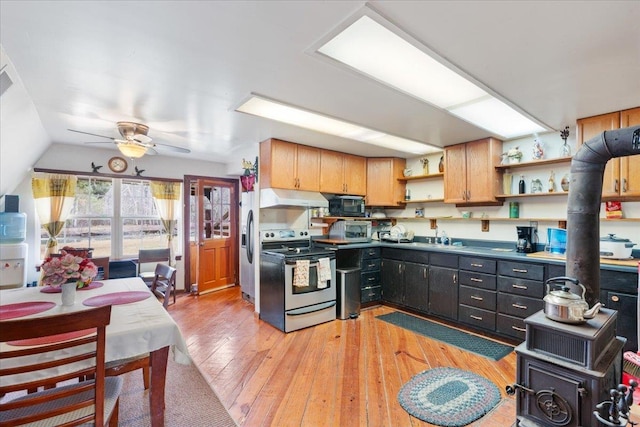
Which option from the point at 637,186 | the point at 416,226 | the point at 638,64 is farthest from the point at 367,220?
the point at 638,64

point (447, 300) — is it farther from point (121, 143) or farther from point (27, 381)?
point (121, 143)

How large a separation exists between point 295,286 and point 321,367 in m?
1.04

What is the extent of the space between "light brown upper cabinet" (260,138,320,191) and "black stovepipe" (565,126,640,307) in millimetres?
2889

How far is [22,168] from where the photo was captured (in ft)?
12.1

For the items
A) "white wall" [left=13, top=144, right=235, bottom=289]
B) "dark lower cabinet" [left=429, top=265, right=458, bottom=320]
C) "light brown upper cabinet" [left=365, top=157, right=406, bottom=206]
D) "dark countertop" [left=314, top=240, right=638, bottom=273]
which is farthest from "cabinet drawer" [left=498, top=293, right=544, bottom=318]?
"white wall" [left=13, top=144, right=235, bottom=289]

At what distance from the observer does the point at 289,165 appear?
387 cm

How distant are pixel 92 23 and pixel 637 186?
4236mm

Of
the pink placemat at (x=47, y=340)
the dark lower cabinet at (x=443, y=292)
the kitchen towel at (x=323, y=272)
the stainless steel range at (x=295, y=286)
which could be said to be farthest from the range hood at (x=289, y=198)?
the pink placemat at (x=47, y=340)

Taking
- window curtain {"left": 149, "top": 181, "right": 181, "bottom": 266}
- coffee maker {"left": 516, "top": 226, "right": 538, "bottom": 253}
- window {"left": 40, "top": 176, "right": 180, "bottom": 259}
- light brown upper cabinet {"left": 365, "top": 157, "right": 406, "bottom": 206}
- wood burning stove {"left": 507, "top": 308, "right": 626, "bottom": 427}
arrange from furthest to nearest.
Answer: window curtain {"left": 149, "top": 181, "right": 181, "bottom": 266} → light brown upper cabinet {"left": 365, "top": 157, "right": 406, "bottom": 206} → window {"left": 40, "top": 176, "right": 180, "bottom": 259} → coffee maker {"left": 516, "top": 226, "right": 538, "bottom": 253} → wood burning stove {"left": 507, "top": 308, "right": 626, "bottom": 427}

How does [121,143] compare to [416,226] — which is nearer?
[121,143]

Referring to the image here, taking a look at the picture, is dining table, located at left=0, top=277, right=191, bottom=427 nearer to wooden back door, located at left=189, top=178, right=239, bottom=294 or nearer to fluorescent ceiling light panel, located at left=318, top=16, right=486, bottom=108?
fluorescent ceiling light panel, located at left=318, top=16, right=486, bottom=108

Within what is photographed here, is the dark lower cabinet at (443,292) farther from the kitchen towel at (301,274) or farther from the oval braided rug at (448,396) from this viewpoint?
the kitchen towel at (301,274)

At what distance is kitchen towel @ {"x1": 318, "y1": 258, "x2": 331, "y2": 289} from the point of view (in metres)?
3.66

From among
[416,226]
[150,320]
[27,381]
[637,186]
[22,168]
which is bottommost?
[27,381]
